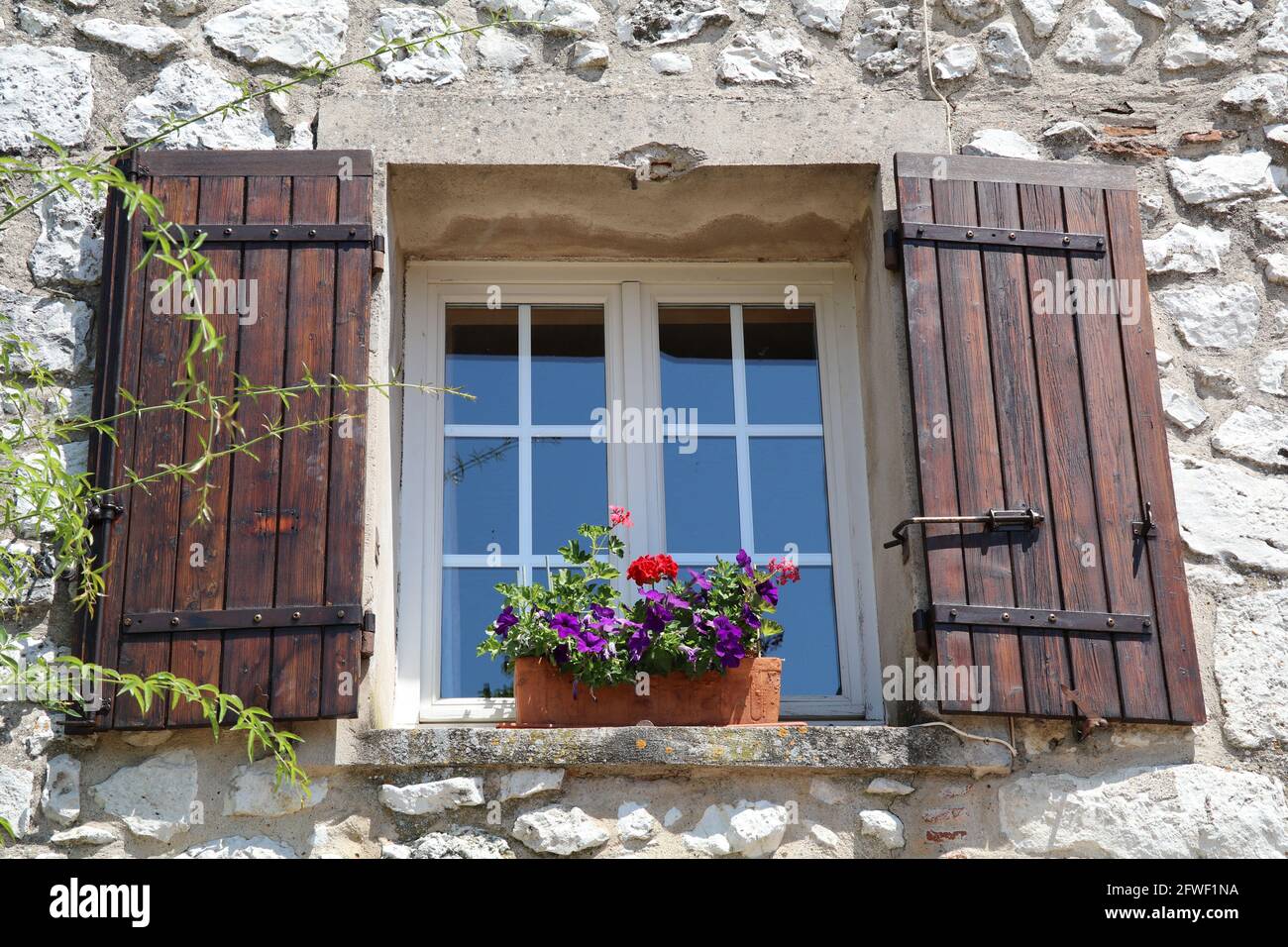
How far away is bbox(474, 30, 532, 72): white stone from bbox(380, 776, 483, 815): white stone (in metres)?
1.77

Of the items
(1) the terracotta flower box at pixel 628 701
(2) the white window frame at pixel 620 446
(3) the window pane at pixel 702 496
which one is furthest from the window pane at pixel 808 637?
(1) the terracotta flower box at pixel 628 701

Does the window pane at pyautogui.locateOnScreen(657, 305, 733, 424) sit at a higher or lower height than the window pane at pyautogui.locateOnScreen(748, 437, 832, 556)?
higher

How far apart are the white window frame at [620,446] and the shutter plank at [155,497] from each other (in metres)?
0.61

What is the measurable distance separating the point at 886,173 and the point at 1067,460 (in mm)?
845

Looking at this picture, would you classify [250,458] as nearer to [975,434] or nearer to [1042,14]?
[975,434]

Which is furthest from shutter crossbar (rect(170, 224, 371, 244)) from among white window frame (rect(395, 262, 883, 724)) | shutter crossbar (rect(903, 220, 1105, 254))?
shutter crossbar (rect(903, 220, 1105, 254))

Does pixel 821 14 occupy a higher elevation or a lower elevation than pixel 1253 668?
higher

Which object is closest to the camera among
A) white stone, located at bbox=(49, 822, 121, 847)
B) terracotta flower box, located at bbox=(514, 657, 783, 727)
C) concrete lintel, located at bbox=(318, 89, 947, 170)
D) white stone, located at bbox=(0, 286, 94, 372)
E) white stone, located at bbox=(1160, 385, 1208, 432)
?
white stone, located at bbox=(49, 822, 121, 847)

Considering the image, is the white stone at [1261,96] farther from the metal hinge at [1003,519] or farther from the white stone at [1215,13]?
the metal hinge at [1003,519]

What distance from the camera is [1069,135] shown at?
3709 millimetres

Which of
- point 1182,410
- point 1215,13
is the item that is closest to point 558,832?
point 1182,410

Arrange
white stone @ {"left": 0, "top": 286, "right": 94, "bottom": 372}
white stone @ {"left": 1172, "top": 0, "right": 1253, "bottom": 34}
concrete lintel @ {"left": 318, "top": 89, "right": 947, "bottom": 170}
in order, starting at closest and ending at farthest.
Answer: white stone @ {"left": 0, "top": 286, "right": 94, "bottom": 372}
concrete lintel @ {"left": 318, "top": 89, "right": 947, "bottom": 170}
white stone @ {"left": 1172, "top": 0, "right": 1253, "bottom": 34}

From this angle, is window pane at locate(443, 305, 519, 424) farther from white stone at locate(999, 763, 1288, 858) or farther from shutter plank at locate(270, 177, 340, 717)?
white stone at locate(999, 763, 1288, 858)

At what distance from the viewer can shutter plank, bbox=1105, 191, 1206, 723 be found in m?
3.18
